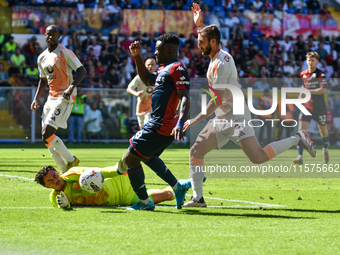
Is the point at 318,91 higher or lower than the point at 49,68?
lower

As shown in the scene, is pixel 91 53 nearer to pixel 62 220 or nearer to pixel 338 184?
pixel 338 184

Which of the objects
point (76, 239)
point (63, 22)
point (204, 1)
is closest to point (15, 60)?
point (63, 22)

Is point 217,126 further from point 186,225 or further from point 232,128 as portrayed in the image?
point 186,225

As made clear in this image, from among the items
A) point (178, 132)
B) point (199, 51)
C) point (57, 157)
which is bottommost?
A: point (57, 157)

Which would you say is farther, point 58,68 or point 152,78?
point 58,68

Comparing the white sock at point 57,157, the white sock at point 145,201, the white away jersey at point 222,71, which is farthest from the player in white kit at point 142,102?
the white sock at point 145,201

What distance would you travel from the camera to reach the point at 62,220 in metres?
5.39

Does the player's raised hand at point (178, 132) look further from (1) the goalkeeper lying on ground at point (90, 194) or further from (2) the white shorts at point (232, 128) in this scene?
(2) the white shorts at point (232, 128)

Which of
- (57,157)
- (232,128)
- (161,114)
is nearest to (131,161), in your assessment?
(161,114)

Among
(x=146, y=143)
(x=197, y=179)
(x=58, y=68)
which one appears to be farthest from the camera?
(x=58, y=68)

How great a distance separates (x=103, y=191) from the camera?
6.36m

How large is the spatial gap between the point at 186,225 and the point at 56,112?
14.0ft

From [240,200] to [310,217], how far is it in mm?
1533

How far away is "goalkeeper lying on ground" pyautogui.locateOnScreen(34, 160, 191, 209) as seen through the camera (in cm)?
602
